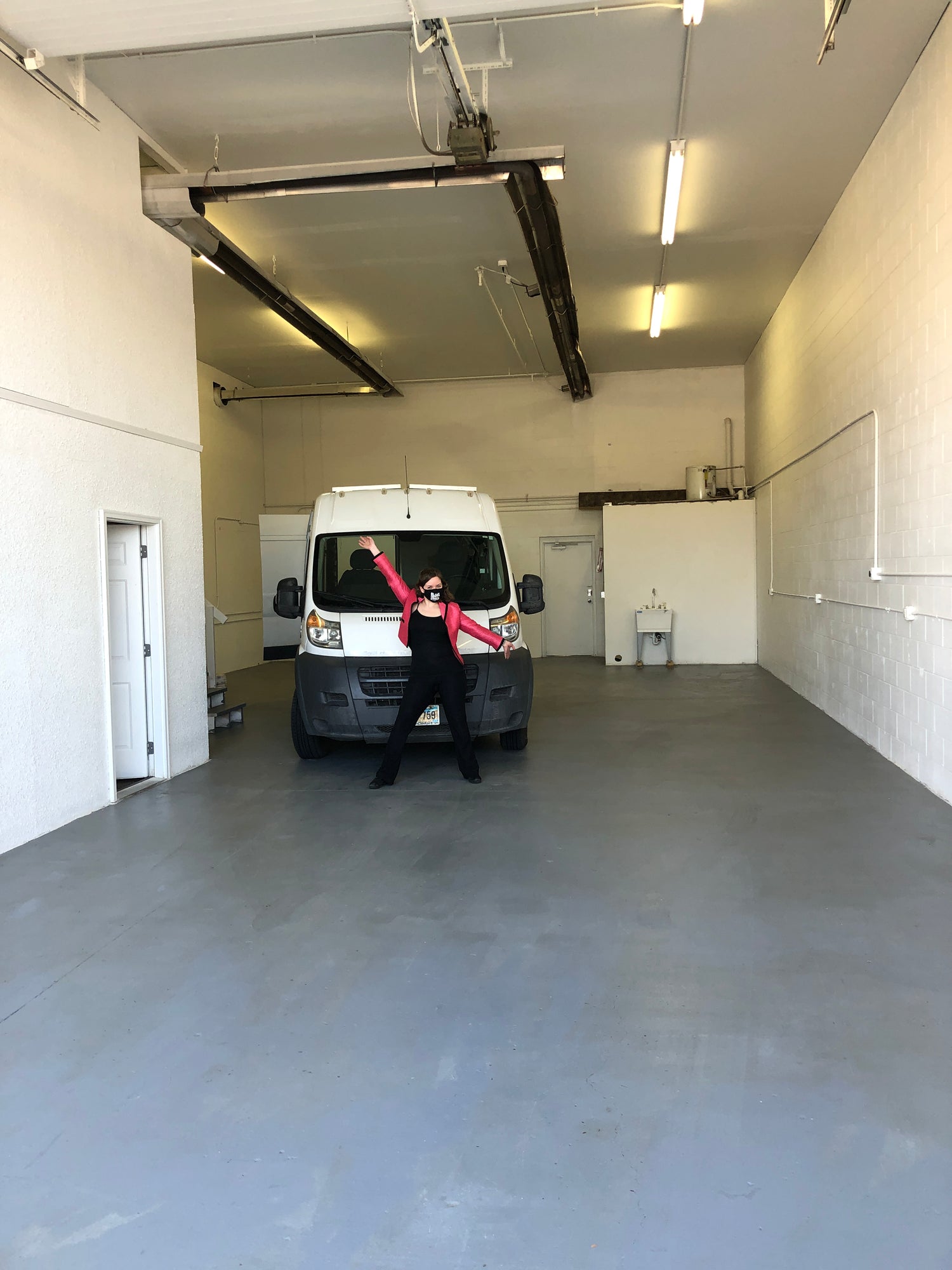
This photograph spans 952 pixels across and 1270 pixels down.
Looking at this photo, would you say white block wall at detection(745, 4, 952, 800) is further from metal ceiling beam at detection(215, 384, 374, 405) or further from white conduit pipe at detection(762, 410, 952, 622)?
metal ceiling beam at detection(215, 384, 374, 405)

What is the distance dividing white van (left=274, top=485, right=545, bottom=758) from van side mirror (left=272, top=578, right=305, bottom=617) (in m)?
0.01

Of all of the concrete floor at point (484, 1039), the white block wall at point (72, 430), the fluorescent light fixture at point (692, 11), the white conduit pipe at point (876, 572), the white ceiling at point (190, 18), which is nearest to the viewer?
the concrete floor at point (484, 1039)

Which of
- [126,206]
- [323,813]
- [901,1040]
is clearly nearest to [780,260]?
[126,206]

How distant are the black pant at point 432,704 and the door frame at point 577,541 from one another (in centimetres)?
932

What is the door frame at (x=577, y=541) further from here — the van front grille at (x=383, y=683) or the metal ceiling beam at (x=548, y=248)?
the van front grille at (x=383, y=683)

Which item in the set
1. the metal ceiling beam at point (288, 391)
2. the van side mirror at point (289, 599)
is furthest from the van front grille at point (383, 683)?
the metal ceiling beam at point (288, 391)

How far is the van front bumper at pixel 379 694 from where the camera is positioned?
6.21 m

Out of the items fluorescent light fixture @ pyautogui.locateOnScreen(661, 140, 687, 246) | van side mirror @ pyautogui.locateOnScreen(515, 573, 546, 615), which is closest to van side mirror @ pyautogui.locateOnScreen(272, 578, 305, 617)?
van side mirror @ pyautogui.locateOnScreen(515, 573, 546, 615)

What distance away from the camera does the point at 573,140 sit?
23.0ft

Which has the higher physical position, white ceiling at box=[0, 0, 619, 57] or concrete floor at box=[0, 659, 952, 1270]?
white ceiling at box=[0, 0, 619, 57]

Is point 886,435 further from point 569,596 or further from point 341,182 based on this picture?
point 569,596

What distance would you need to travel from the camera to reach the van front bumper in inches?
245

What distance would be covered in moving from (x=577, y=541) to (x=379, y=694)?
9.72 meters

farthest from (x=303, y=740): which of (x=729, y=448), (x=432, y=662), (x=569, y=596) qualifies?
(x=729, y=448)
